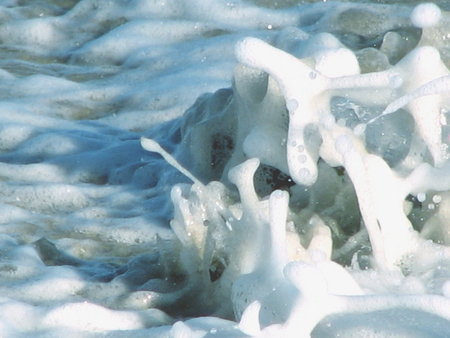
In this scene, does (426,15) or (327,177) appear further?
(327,177)

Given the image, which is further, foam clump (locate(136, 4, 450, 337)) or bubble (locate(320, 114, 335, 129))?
bubble (locate(320, 114, 335, 129))

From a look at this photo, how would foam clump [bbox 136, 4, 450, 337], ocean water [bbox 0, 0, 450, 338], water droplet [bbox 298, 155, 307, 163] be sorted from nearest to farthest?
foam clump [bbox 136, 4, 450, 337] < ocean water [bbox 0, 0, 450, 338] < water droplet [bbox 298, 155, 307, 163]

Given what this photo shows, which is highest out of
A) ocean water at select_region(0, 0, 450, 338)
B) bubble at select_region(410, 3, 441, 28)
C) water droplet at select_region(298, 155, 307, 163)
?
bubble at select_region(410, 3, 441, 28)

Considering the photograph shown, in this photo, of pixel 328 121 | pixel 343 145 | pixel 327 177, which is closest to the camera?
pixel 343 145

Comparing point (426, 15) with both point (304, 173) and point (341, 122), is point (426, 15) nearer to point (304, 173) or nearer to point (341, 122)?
point (341, 122)

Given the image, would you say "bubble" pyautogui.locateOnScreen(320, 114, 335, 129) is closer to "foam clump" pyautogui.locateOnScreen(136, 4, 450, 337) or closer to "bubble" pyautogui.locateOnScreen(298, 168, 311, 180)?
"foam clump" pyautogui.locateOnScreen(136, 4, 450, 337)

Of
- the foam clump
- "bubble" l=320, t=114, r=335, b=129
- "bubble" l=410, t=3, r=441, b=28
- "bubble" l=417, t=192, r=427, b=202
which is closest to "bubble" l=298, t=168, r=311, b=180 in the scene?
the foam clump

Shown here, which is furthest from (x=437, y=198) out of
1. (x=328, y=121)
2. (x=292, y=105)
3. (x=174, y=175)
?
(x=174, y=175)

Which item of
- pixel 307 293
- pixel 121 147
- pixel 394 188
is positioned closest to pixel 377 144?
pixel 394 188
